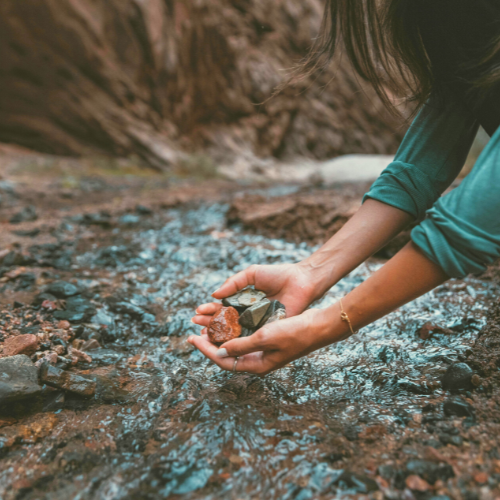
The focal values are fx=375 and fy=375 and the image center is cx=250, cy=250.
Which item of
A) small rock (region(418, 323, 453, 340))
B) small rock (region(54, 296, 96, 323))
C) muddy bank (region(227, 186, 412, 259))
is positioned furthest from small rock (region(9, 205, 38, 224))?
small rock (region(418, 323, 453, 340))

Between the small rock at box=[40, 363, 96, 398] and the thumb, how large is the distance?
0.46 meters

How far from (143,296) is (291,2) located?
478 inches

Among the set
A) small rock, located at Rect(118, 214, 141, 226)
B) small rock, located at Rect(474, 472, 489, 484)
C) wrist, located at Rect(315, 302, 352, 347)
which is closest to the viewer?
small rock, located at Rect(474, 472, 489, 484)

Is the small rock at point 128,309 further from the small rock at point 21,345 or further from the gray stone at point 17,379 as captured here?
the gray stone at point 17,379

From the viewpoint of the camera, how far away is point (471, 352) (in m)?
1.38

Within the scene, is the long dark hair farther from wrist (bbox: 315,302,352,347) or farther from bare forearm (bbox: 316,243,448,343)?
wrist (bbox: 315,302,352,347)

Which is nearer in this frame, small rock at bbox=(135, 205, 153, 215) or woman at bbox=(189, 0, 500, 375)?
woman at bbox=(189, 0, 500, 375)

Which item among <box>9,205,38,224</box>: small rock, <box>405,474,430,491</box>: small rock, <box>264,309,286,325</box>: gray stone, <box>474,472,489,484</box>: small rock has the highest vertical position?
<box>474,472,489,484</box>: small rock

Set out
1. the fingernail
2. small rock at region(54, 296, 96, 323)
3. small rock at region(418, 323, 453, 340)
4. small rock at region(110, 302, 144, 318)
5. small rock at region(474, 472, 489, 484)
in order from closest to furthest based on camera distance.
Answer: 1. small rock at region(474, 472, 489, 484)
2. the fingernail
3. small rock at region(418, 323, 453, 340)
4. small rock at region(54, 296, 96, 323)
5. small rock at region(110, 302, 144, 318)

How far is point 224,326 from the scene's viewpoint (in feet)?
4.52

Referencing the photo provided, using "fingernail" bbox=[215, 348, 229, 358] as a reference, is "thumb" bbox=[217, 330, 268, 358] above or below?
above

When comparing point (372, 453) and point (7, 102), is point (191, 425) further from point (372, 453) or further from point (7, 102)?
point (7, 102)

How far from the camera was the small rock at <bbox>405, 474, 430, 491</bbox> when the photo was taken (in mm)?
856

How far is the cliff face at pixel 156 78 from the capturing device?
7238 millimetres
